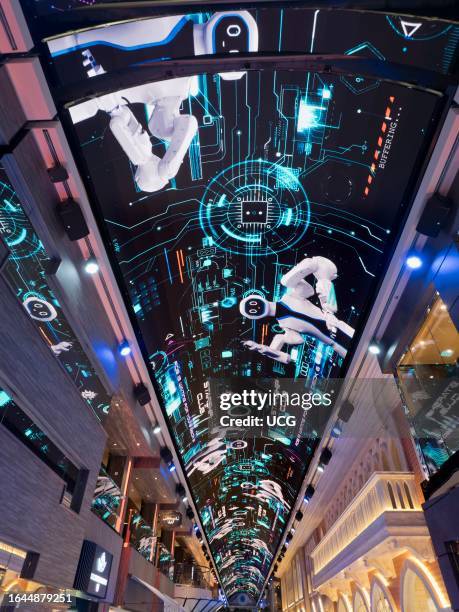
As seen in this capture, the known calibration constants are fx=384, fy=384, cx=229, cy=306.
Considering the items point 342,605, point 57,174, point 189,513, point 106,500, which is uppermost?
point 189,513

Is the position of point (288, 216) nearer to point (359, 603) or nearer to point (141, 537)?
point (141, 537)

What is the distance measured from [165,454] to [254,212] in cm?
674

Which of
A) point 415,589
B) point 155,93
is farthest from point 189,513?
point 155,93

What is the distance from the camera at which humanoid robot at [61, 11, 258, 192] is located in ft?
11.0

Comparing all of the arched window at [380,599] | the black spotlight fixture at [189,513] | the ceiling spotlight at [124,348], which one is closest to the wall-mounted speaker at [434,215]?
the ceiling spotlight at [124,348]

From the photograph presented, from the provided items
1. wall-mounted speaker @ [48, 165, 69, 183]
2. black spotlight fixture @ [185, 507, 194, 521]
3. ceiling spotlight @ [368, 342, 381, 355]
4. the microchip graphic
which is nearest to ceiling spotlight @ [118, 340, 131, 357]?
the microchip graphic

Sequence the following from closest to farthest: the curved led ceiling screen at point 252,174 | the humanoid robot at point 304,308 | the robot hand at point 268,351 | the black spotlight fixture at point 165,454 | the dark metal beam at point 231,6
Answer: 1. the dark metal beam at point 231,6
2. the curved led ceiling screen at point 252,174
3. the humanoid robot at point 304,308
4. the robot hand at point 268,351
5. the black spotlight fixture at point 165,454

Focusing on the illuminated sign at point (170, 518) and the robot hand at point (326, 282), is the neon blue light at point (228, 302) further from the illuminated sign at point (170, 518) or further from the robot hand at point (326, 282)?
the illuminated sign at point (170, 518)

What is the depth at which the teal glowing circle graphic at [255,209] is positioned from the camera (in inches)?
196

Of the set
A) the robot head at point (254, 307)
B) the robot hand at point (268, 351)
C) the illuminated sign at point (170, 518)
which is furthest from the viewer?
the illuminated sign at point (170, 518)

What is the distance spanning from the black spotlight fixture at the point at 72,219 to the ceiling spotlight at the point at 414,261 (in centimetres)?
375

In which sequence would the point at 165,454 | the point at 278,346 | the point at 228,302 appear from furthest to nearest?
the point at 165,454 < the point at 278,346 < the point at 228,302

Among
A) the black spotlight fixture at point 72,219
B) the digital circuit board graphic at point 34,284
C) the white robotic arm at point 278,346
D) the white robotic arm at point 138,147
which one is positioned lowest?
the digital circuit board graphic at point 34,284

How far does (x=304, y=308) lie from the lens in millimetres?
6754
